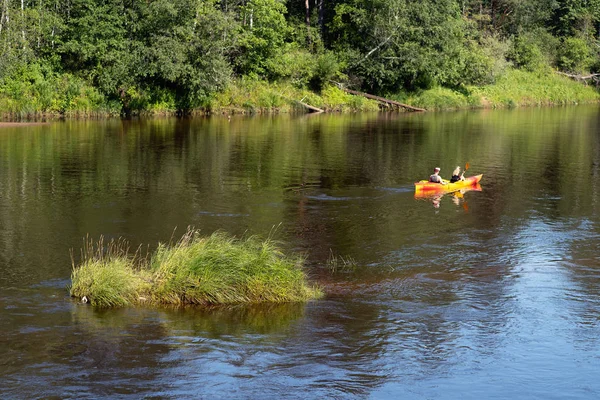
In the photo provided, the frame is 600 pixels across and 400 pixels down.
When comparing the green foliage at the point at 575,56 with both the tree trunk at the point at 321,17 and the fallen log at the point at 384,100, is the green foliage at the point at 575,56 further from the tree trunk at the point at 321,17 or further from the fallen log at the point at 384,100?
the tree trunk at the point at 321,17

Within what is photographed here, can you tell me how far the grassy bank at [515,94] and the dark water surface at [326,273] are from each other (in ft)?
117

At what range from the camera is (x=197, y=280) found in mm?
17312

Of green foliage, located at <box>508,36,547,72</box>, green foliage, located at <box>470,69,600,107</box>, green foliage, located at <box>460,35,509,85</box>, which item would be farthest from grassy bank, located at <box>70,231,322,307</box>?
green foliage, located at <box>508,36,547,72</box>

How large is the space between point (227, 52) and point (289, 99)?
7031 mm

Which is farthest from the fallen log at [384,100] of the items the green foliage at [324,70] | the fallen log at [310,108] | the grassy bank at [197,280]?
the grassy bank at [197,280]

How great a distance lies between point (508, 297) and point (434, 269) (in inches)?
111

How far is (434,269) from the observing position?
20922 millimetres

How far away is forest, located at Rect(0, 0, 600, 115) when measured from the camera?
204 ft

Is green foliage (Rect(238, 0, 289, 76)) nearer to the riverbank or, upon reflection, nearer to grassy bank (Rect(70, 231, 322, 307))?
the riverbank

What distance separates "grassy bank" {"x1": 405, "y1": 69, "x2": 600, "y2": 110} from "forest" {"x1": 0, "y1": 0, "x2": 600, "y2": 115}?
0.45 meters

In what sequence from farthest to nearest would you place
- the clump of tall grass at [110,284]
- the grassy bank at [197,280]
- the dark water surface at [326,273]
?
the grassy bank at [197,280], the clump of tall grass at [110,284], the dark water surface at [326,273]

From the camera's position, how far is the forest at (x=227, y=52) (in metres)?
62.2

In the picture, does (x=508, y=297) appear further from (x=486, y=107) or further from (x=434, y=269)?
(x=486, y=107)

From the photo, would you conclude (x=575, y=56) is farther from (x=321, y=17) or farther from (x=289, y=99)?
(x=289, y=99)
